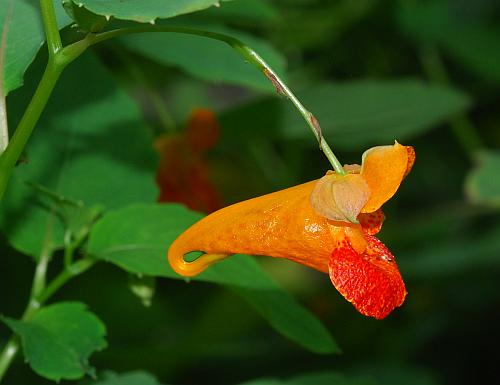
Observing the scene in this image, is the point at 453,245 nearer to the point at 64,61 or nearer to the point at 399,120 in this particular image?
the point at 399,120

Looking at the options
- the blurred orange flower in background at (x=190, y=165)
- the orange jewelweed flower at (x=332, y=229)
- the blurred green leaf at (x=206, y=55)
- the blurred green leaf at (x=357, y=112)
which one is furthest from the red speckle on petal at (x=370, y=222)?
the blurred green leaf at (x=357, y=112)

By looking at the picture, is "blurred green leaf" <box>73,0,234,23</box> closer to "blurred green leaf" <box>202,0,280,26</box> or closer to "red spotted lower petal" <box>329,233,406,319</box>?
"red spotted lower petal" <box>329,233,406,319</box>

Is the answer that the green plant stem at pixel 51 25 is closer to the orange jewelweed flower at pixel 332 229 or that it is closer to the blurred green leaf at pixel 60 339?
the orange jewelweed flower at pixel 332 229

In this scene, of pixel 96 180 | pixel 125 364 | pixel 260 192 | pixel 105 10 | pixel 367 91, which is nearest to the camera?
pixel 105 10

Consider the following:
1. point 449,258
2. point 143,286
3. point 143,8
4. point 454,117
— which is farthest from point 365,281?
point 449,258

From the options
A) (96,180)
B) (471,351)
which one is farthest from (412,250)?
(96,180)

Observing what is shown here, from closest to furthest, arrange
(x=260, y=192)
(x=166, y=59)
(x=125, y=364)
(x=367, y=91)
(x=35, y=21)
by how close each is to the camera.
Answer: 1. (x=35, y=21)
2. (x=166, y=59)
3. (x=125, y=364)
4. (x=367, y=91)
5. (x=260, y=192)

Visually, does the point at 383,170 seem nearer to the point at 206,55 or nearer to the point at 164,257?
the point at 164,257
